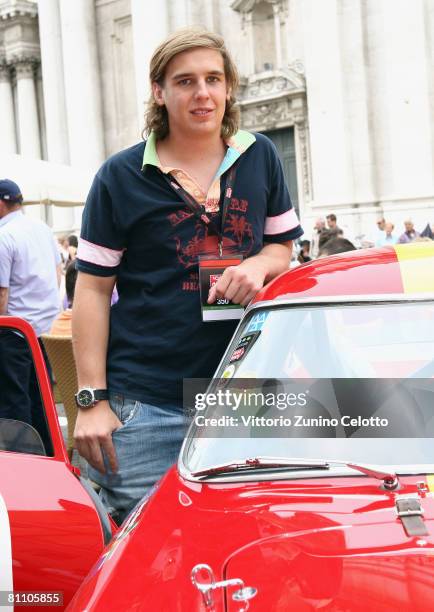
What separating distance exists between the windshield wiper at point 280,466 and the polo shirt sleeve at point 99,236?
1005mm

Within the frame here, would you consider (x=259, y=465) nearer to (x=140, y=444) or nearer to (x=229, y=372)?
(x=229, y=372)

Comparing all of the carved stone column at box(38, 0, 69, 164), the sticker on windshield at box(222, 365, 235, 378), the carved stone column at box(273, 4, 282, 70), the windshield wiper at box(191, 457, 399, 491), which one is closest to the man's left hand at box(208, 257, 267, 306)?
the sticker on windshield at box(222, 365, 235, 378)

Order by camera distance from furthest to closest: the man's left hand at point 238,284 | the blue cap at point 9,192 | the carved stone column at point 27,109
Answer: the carved stone column at point 27,109, the blue cap at point 9,192, the man's left hand at point 238,284

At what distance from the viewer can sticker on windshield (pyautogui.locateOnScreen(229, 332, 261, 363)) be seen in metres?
2.81

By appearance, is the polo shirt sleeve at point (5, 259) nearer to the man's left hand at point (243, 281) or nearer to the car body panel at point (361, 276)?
the man's left hand at point (243, 281)

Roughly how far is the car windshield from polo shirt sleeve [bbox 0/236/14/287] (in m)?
3.85

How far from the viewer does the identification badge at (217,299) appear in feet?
10.3

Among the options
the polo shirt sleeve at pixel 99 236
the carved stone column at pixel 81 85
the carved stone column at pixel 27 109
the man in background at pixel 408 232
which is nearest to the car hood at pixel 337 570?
the polo shirt sleeve at pixel 99 236

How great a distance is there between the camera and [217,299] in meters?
3.12

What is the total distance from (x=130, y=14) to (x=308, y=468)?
26200 mm

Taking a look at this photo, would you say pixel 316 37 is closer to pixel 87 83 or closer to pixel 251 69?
pixel 251 69

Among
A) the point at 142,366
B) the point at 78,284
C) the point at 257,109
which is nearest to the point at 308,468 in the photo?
the point at 142,366

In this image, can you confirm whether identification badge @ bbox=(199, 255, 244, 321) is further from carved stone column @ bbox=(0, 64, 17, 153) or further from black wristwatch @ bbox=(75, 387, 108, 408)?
carved stone column @ bbox=(0, 64, 17, 153)

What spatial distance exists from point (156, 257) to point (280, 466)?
1071mm
